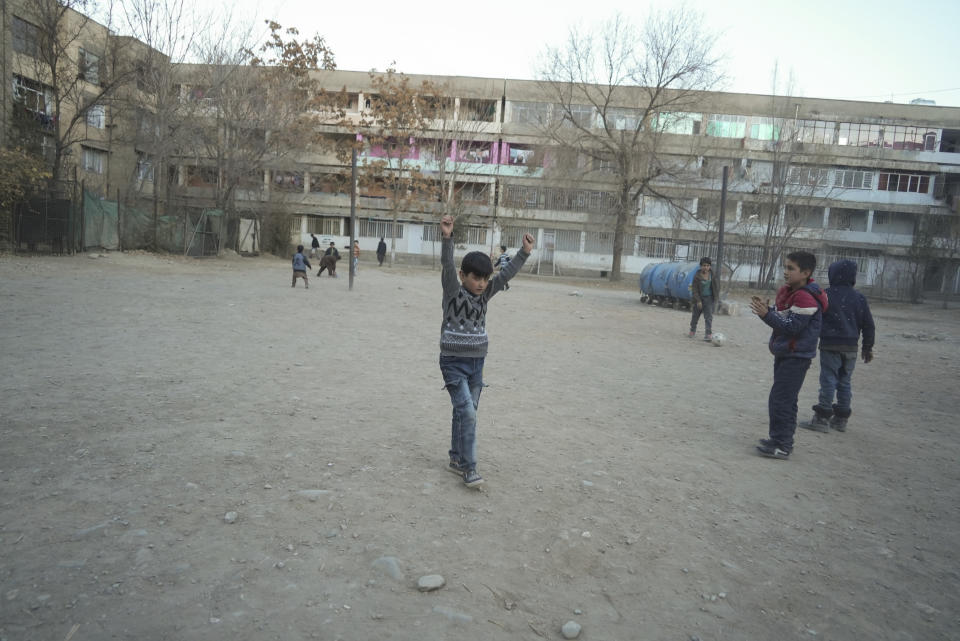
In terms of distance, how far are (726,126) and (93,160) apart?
44466 mm

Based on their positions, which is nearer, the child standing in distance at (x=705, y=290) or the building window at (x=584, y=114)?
the child standing in distance at (x=705, y=290)

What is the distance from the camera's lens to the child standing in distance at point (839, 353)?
6.12 metres

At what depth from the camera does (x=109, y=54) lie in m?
26.6

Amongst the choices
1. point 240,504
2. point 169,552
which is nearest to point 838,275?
point 240,504

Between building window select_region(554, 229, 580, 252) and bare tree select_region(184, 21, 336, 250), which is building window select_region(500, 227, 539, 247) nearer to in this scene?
building window select_region(554, 229, 580, 252)

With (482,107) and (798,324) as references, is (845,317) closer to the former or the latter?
(798,324)

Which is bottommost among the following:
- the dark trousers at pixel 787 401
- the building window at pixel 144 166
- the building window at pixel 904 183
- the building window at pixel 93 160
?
the dark trousers at pixel 787 401

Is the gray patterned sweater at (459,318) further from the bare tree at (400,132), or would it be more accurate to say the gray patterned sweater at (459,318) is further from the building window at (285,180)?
the building window at (285,180)

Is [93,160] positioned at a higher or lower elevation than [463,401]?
higher

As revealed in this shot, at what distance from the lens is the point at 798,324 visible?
509cm

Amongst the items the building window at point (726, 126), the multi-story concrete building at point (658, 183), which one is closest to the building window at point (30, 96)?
the multi-story concrete building at point (658, 183)

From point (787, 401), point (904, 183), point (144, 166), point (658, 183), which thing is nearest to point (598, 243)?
point (658, 183)

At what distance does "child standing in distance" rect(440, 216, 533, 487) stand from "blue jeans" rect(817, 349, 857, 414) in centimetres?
378

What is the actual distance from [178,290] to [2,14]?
75.4 feet
